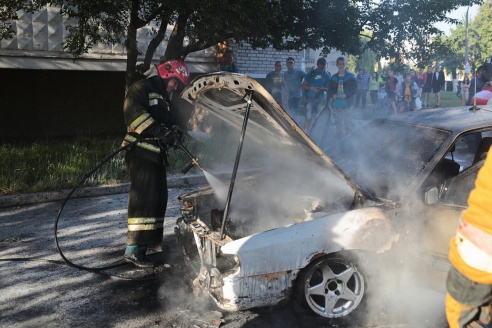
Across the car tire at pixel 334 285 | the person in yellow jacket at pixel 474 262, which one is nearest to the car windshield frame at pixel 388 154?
the car tire at pixel 334 285

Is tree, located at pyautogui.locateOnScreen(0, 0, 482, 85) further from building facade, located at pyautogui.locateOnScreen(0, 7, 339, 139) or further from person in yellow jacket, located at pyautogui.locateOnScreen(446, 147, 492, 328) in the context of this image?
person in yellow jacket, located at pyautogui.locateOnScreen(446, 147, 492, 328)

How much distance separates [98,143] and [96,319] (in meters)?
6.34

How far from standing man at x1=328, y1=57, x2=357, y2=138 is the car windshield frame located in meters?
6.38

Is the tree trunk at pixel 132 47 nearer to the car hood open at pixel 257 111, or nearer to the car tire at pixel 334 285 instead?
the car hood open at pixel 257 111

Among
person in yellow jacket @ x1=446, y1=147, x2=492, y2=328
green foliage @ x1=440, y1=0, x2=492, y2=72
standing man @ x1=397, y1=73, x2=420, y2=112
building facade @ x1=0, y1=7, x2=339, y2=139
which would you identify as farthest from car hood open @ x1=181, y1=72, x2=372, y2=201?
green foliage @ x1=440, y1=0, x2=492, y2=72

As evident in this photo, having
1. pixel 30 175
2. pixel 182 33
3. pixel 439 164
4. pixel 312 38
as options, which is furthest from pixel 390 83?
pixel 439 164

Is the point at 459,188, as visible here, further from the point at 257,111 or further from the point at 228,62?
the point at 228,62

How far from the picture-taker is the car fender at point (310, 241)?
3.51 metres

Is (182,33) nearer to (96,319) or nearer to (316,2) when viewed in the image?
(316,2)

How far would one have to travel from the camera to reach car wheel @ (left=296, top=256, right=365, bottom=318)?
12.1ft

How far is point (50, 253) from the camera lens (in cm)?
530

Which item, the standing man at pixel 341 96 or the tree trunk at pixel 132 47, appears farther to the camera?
the standing man at pixel 341 96

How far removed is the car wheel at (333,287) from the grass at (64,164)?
4.83 metres

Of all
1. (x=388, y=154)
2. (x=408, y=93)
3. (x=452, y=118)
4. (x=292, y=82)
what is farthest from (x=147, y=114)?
(x=408, y=93)
